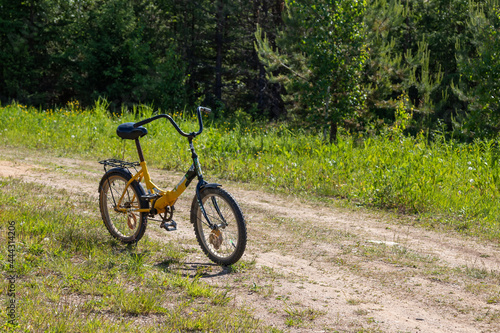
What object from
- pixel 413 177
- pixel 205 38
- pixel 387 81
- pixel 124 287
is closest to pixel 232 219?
pixel 124 287

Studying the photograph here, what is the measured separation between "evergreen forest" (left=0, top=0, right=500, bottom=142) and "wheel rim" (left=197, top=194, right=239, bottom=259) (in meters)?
10.8

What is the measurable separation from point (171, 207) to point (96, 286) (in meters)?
Answer: 1.27

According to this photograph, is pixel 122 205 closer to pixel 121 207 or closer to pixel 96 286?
pixel 121 207

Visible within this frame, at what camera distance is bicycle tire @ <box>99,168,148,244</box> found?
542cm

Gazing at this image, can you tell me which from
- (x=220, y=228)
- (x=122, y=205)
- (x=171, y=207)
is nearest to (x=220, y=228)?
(x=220, y=228)

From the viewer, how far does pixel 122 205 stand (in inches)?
221

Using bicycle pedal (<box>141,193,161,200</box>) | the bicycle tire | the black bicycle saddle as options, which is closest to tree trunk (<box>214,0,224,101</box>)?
the bicycle tire

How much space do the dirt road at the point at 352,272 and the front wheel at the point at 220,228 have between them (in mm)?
160

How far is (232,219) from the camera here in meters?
4.95

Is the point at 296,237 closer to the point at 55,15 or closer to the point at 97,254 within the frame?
the point at 97,254

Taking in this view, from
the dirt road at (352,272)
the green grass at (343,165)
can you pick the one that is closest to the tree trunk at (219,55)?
the green grass at (343,165)

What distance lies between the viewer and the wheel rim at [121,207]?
5.53 metres

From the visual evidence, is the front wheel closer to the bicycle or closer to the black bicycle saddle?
the bicycle

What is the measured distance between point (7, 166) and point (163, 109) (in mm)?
16571
